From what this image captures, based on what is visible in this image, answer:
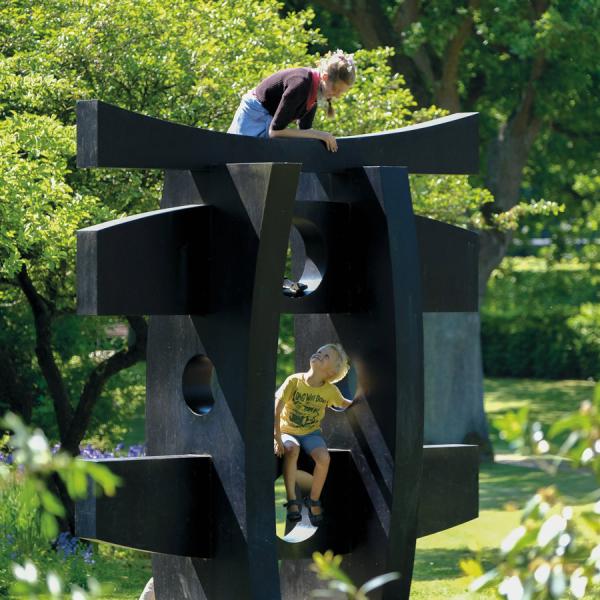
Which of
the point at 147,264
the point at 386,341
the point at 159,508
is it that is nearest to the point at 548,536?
the point at 147,264

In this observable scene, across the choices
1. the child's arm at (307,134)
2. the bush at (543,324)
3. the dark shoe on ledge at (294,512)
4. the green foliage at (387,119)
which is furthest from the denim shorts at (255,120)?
the bush at (543,324)

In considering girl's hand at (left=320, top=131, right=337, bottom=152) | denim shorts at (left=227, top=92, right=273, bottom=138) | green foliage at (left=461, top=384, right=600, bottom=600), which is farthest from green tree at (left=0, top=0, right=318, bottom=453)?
green foliage at (left=461, top=384, right=600, bottom=600)

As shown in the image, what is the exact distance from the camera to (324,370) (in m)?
7.05

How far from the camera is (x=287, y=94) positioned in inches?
259

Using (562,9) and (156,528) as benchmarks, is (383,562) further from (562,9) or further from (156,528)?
(562,9)

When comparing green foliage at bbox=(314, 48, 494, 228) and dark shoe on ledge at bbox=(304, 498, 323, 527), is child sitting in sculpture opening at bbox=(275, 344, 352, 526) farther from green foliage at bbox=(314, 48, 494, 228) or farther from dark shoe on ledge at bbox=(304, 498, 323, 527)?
green foliage at bbox=(314, 48, 494, 228)

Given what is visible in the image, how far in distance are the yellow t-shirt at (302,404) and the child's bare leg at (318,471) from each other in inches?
6.6

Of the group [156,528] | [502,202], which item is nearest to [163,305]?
[156,528]

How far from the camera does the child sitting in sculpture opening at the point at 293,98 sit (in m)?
6.61

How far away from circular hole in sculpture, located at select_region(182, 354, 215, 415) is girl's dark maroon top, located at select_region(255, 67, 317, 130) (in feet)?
4.00

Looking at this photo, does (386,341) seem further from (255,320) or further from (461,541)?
(461,541)

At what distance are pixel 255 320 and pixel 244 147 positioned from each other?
861 mm

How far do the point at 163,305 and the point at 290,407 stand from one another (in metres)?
1.15

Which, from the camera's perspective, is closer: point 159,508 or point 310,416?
point 159,508
